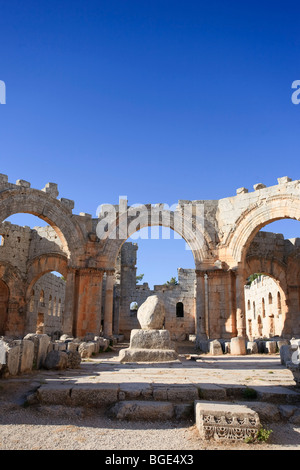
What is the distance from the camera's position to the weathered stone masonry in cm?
1505

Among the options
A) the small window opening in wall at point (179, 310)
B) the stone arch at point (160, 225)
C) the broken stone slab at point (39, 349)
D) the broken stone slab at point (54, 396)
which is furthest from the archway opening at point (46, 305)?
the broken stone slab at point (54, 396)

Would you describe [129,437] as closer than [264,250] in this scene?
Yes

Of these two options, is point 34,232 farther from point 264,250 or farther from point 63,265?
point 264,250

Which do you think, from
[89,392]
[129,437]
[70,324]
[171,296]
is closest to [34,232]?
[70,324]

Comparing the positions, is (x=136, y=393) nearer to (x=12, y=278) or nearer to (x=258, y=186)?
(x=258, y=186)

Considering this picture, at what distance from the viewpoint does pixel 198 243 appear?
16266 millimetres

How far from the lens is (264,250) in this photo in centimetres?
1902

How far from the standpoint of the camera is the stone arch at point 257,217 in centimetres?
1407

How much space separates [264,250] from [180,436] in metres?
16.0

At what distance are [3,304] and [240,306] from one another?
1249cm

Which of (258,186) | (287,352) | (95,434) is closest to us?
(95,434)

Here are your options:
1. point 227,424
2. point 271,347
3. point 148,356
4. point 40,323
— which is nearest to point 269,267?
point 271,347

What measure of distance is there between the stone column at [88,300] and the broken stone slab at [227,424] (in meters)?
12.7
